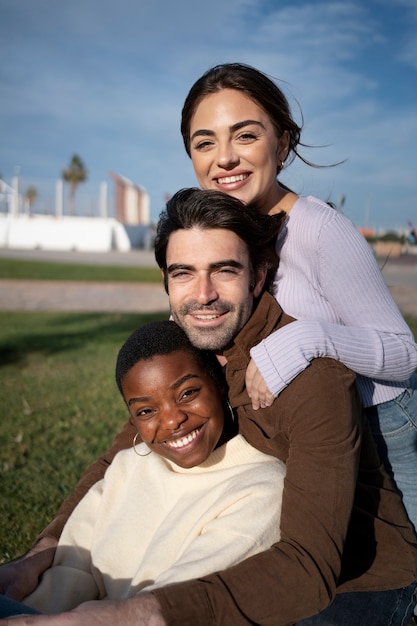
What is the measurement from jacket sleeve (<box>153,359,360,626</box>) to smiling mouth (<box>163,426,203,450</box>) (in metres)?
0.39

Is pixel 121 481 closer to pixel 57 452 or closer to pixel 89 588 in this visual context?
pixel 89 588

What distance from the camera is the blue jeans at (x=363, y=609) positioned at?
2.24m

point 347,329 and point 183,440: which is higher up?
point 347,329

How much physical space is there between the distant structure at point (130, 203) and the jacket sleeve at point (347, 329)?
47589 mm

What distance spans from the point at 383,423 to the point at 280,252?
78cm

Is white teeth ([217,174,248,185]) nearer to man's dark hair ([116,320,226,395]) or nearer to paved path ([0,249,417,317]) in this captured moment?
man's dark hair ([116,320,226,395])

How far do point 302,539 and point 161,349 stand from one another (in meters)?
0.84

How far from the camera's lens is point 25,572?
7.75 feet

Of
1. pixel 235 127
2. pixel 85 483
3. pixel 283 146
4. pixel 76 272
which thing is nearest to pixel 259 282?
pixel 235 127

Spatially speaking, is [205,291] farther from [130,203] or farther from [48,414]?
[130,203]

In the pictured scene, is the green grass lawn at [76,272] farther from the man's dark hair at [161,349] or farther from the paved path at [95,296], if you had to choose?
the man's dark hair at [161,349]

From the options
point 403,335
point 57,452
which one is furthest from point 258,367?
point 57,452

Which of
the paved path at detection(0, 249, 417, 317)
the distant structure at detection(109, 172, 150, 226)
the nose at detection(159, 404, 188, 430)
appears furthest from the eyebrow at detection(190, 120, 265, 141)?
the distant structure at detection(109, 172, 150, 226)

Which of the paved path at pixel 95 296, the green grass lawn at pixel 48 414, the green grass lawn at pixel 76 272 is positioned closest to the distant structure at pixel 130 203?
the green grass lawn at pixel 76 272
